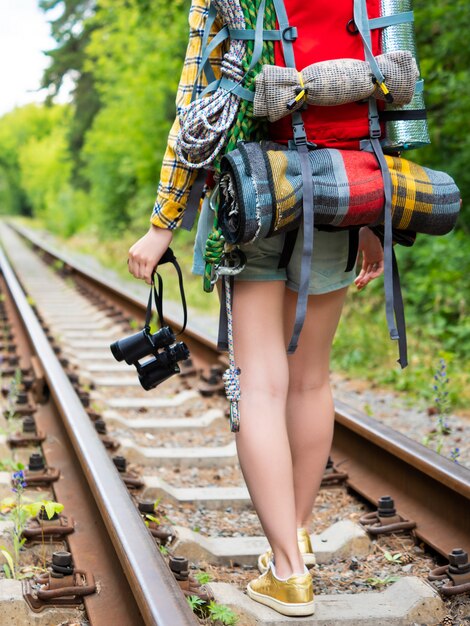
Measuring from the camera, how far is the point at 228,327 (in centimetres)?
232

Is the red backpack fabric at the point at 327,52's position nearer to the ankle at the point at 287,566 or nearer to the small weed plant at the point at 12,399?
the ankle at the point at 287,566

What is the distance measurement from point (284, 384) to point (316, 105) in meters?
0.74

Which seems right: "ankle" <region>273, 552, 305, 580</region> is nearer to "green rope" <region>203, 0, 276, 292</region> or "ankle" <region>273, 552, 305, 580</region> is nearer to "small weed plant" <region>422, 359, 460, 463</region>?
"green rope" <region>203, 0, 276, 292</region>

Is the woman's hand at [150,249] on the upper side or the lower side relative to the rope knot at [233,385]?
upper

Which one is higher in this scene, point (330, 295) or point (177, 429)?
point (330, 295)

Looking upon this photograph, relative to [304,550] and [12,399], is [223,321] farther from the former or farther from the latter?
[12,399]

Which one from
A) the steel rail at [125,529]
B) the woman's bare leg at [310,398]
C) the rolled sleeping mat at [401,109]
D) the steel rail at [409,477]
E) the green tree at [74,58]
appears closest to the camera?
the steel rail at [125,529]

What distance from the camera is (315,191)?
209 cm

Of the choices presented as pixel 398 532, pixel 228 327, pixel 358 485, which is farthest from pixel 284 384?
pixel 358 485

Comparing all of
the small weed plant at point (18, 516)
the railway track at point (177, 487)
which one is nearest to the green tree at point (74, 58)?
the railway track at point (177, 487)

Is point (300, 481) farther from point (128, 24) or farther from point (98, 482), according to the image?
point (128, 24)

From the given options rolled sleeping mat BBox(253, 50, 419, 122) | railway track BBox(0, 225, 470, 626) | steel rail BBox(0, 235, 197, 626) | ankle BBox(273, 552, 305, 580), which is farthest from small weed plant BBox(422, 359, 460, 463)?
rolled sleeping mat BBox(253, 50, 419, 122)

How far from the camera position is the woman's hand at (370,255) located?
103 inches

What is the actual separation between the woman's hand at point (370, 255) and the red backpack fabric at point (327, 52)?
49cm
